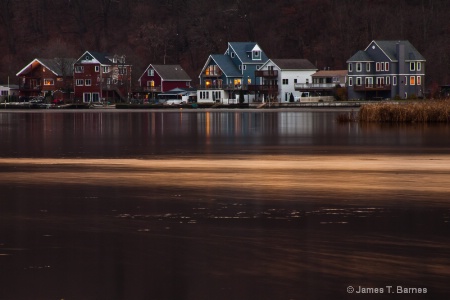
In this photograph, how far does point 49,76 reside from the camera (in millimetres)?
146625

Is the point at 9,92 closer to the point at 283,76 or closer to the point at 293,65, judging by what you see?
the point at 283,76

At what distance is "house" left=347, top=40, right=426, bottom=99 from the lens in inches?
4838

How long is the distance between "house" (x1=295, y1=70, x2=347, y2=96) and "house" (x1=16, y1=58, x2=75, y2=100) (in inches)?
1555

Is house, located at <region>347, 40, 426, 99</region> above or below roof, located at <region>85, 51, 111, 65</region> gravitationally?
below

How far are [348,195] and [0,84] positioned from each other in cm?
14980

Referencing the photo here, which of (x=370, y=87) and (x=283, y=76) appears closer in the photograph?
(x=370, y=87)

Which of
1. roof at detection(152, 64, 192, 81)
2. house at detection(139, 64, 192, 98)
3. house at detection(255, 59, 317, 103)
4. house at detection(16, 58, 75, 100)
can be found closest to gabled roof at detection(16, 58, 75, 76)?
house at detection(16, 58, 75, 100)

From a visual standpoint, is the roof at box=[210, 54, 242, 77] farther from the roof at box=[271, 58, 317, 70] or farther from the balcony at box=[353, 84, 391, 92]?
the balcony at box=[353, 84, 391, 92]

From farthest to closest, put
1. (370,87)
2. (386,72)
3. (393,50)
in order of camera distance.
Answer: (393,50)
(386,72)
(370,87)

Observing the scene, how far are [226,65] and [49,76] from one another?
100 ft

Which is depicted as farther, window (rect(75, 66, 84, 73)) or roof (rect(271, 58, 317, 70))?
window (rect(75, 66, 84, 73))

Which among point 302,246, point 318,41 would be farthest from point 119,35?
point 302,246

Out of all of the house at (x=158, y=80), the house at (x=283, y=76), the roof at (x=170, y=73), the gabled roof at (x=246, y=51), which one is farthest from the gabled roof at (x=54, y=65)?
the house at (x=283, y=76)
